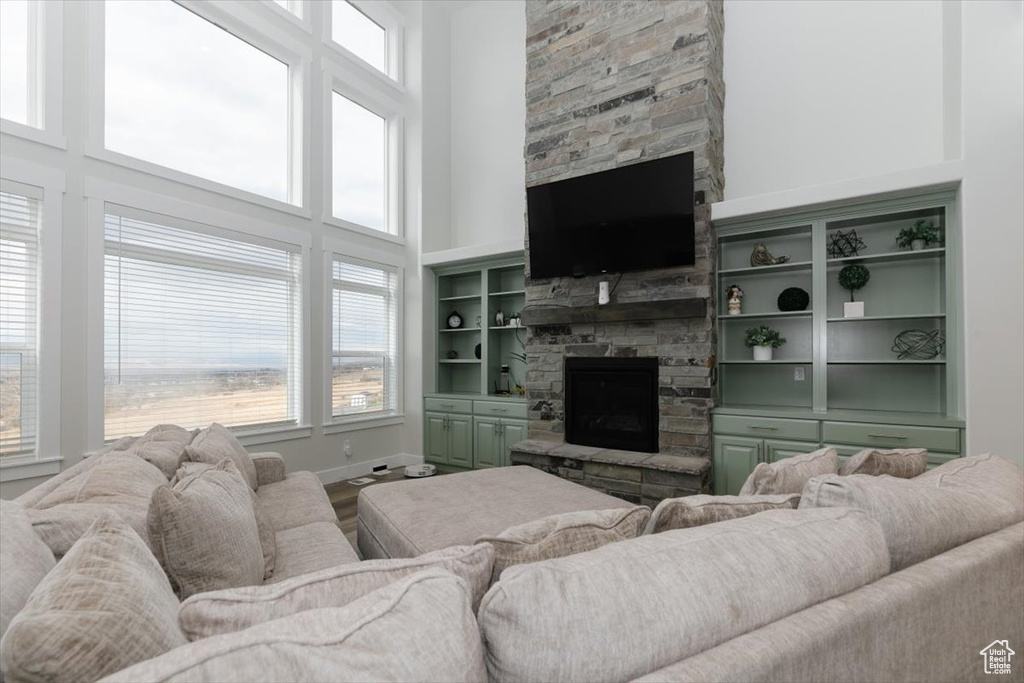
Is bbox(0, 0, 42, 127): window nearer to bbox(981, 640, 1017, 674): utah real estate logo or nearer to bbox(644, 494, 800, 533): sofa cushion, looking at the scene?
bbox(644, 494, 800, 533): sofa cushion

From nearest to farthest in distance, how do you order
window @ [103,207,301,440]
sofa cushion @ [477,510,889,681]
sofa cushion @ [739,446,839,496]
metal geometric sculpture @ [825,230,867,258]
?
sofa cushion @ [477,510,889,681], sofa cushion @ [739,446,839,496], window @ [103,207,301,440], metal geometric sculpture @ [825,230,867,258]

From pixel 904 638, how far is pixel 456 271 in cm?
530

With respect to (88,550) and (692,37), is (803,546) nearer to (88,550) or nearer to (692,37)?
(88,550)

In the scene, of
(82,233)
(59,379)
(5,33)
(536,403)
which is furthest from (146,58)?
(536,403)

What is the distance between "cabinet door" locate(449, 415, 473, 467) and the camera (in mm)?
5414

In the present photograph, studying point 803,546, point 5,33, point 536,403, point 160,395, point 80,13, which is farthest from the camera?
point 536,403

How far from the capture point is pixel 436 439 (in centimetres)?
570

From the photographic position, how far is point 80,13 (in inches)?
135

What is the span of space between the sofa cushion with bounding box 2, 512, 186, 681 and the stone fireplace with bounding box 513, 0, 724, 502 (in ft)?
11.7

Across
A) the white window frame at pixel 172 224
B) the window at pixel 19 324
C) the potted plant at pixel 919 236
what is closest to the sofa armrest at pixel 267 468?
the white window frame at pixel 172 224

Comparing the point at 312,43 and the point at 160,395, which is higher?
the point at 312,43

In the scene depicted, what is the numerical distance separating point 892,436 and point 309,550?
3600mm

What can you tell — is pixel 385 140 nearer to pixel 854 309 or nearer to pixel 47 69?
pixel 47 69

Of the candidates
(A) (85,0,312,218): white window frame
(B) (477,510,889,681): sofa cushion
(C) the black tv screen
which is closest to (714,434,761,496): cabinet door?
(C) the black tv screen
